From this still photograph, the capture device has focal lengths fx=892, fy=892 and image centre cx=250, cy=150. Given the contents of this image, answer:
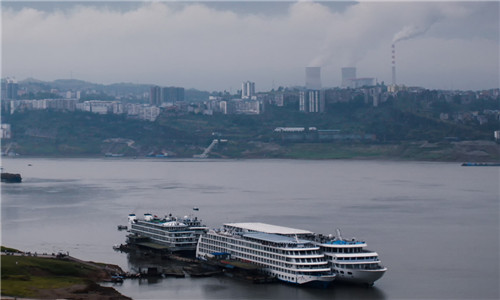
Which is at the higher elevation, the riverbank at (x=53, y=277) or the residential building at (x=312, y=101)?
the residential building at (x=312, y=101)

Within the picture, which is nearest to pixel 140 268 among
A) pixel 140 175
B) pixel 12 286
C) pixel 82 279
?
pixel 82 279

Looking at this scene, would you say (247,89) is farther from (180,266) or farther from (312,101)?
(180,266)

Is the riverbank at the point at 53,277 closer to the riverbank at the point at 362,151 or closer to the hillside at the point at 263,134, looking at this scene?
the riverbank at the point at 362,151

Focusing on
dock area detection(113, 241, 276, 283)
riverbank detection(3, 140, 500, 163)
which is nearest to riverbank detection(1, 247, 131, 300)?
dock area detection(113, 241, 276, 283)

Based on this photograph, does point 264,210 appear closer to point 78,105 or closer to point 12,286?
point 12,286

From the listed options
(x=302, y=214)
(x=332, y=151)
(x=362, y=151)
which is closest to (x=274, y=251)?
(x=302, y=214)

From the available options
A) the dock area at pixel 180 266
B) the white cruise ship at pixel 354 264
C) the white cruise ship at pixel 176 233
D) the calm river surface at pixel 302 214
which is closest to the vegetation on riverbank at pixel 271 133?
the calm river surface at pixel 302 214
